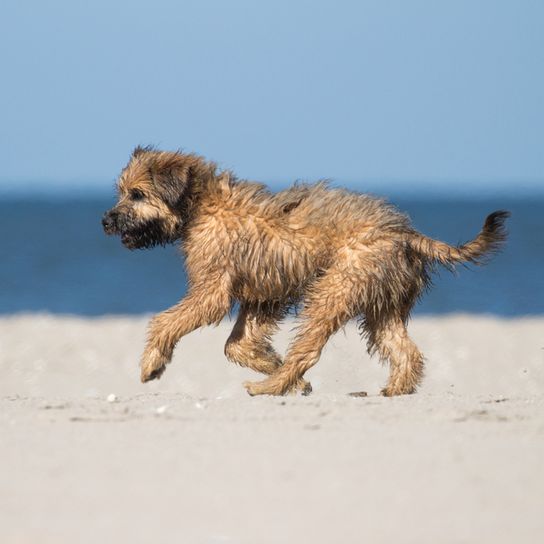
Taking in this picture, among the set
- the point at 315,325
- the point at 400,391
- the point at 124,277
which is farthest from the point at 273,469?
the point at 124,277

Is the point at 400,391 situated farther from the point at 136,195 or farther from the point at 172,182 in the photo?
the point at 136,195

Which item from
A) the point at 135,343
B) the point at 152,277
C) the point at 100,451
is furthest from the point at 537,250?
the point at 100,451

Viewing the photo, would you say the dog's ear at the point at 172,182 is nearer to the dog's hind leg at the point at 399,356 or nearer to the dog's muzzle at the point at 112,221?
the dog's muzzle at the point at 112,221

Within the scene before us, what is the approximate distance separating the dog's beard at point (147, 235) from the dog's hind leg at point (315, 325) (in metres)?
1.09

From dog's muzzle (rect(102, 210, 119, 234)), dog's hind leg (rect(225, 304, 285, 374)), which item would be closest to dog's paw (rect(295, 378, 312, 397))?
dog's hind leg (rect(225, 304, 285, 374))

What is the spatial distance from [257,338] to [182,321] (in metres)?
0.75

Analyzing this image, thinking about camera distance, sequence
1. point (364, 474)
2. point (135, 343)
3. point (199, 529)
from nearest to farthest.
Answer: point (199, 529) → point (364, 474) → point (135, 343)

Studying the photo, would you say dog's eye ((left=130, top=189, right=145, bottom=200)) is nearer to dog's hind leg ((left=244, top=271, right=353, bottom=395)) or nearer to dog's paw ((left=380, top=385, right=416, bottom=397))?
dog's hind leg ((left=244, top=271, right=353, bottom=395))

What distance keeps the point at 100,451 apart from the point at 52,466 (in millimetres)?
324

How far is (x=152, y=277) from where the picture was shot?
77.9ft

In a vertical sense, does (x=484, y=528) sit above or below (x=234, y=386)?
above

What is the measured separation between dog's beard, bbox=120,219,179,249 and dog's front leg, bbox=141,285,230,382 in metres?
0.56

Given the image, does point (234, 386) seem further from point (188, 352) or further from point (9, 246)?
point (9, 246)

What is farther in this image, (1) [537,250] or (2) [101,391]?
(1) [537,250]
